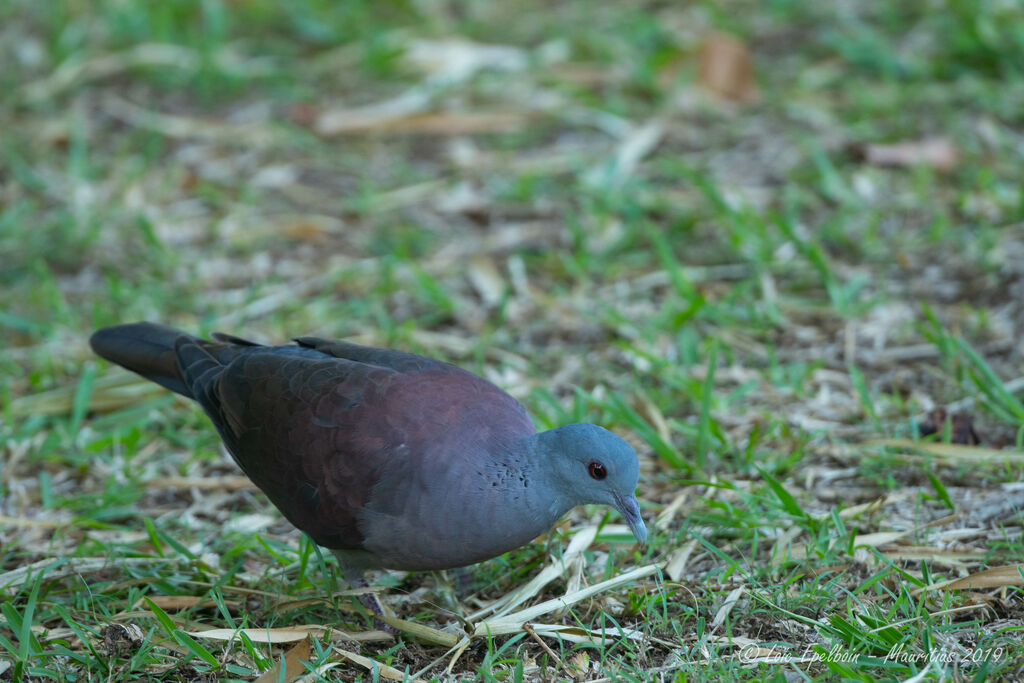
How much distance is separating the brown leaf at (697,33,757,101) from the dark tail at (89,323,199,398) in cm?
377

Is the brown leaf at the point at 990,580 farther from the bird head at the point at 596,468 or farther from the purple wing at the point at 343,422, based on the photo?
the purple wing at the point at 343,422

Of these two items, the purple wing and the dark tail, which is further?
the dark tail

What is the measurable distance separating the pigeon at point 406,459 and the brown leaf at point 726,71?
366 centimetres

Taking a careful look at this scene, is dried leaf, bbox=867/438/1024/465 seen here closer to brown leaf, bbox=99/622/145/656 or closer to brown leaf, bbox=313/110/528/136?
brown leaf, bbox=99/622/145/656

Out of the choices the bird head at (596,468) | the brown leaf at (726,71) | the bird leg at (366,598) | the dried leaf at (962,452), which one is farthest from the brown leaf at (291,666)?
the brown leaf at (726,71)

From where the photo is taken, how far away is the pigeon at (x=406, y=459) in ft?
9.29

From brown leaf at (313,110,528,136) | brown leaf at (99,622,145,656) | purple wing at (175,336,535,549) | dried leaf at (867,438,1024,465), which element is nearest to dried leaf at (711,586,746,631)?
purple wing at (175,336,535,549)

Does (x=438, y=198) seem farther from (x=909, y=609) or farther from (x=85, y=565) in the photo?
(x=909, y=609)

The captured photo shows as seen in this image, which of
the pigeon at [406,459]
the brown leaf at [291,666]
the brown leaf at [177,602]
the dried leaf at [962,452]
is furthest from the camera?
the dried leaf at [962,452]

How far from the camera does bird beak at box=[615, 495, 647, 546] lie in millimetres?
2873

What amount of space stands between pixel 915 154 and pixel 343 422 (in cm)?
361

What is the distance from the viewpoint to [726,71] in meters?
6.21

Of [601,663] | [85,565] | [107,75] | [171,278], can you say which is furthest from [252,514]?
[107,75]

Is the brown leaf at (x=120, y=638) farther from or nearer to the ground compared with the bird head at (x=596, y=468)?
nearer to the ground
